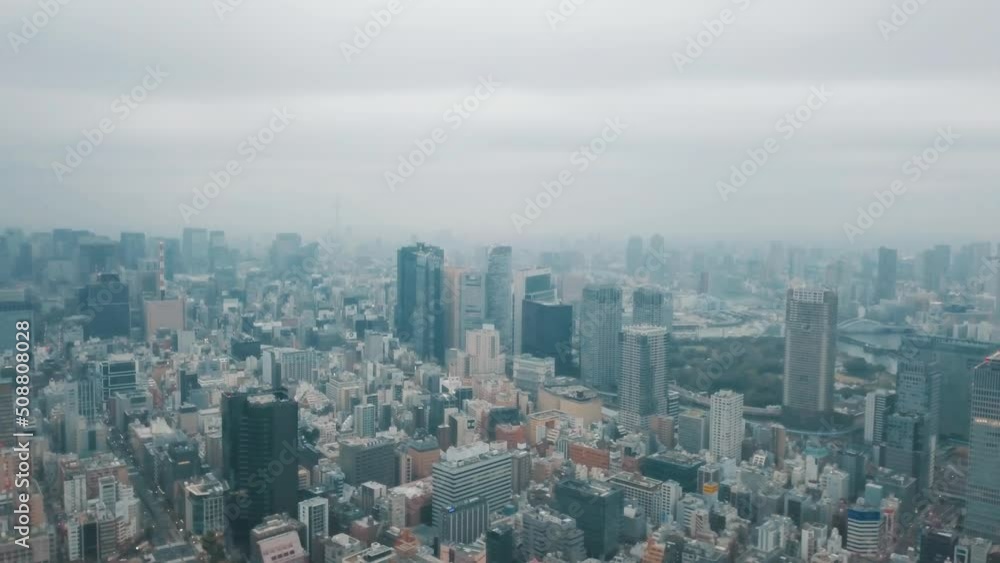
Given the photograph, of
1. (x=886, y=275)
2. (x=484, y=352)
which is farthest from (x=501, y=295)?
(x=886, y=275)

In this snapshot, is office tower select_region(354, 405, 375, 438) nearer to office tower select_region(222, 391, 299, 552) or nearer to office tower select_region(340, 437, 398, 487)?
office tower select_region(340, 437, 398, 487)

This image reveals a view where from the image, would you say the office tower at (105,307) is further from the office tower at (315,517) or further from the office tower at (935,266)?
the office tower at (935,266)

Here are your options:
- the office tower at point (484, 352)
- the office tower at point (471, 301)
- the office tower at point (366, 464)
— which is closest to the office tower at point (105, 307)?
the office tower at point (366, 464)

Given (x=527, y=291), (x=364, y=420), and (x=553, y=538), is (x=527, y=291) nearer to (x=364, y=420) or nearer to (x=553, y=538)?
(x=364, y=420)

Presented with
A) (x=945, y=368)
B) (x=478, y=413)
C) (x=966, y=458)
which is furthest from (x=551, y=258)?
(x=966, y=458)

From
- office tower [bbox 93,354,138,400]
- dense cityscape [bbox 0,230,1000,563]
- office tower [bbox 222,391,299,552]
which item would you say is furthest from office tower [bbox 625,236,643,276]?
office tower [bbox 93,354,138,400]

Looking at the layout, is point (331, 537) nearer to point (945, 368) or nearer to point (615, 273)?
point (945, 368)
